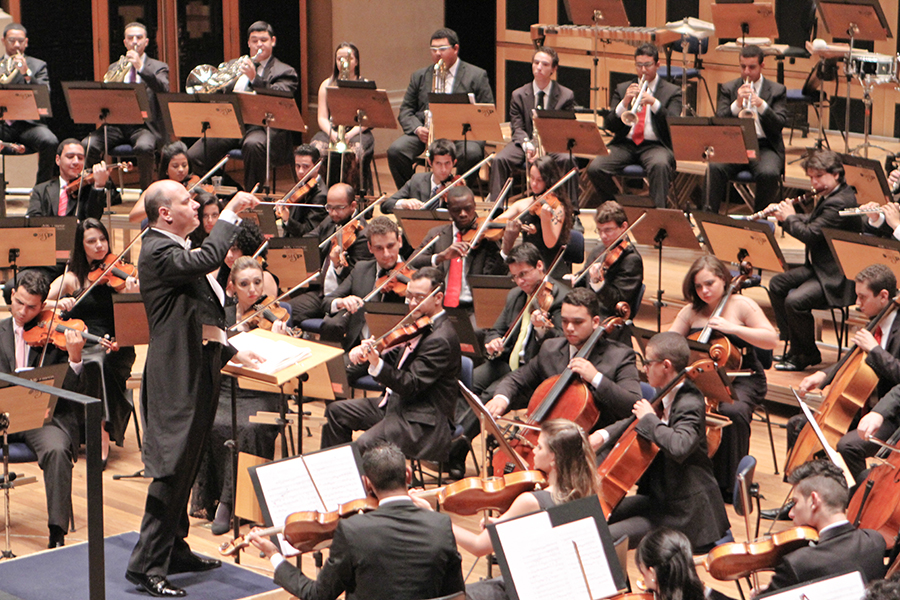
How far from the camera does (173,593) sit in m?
4.05

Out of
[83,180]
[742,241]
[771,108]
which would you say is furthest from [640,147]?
[83,180]

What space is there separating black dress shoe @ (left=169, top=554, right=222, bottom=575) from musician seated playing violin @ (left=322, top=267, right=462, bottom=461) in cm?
96

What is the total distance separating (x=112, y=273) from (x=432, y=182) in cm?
212

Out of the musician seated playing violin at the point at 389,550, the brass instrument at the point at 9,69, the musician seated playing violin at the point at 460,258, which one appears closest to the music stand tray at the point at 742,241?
the musician seated playing violin at the point at 460,258

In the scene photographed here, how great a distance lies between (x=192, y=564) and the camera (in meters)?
4.29

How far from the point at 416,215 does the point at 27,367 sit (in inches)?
90.2

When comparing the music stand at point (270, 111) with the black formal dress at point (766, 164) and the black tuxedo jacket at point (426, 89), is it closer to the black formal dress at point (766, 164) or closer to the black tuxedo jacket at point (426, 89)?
the black tuxedo jacket at point (426, 89)

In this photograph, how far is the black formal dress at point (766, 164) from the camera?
741cm

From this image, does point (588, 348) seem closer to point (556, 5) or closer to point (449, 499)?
point (449, 499)

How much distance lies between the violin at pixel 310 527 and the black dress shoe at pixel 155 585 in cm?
69

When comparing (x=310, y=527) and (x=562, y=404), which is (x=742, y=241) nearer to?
(x=562, y=404)

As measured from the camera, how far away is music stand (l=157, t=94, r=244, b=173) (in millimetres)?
7801

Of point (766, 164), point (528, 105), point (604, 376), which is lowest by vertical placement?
point (604, 376)

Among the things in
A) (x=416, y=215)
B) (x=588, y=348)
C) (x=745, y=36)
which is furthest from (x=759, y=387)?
(x=745, y=36)
